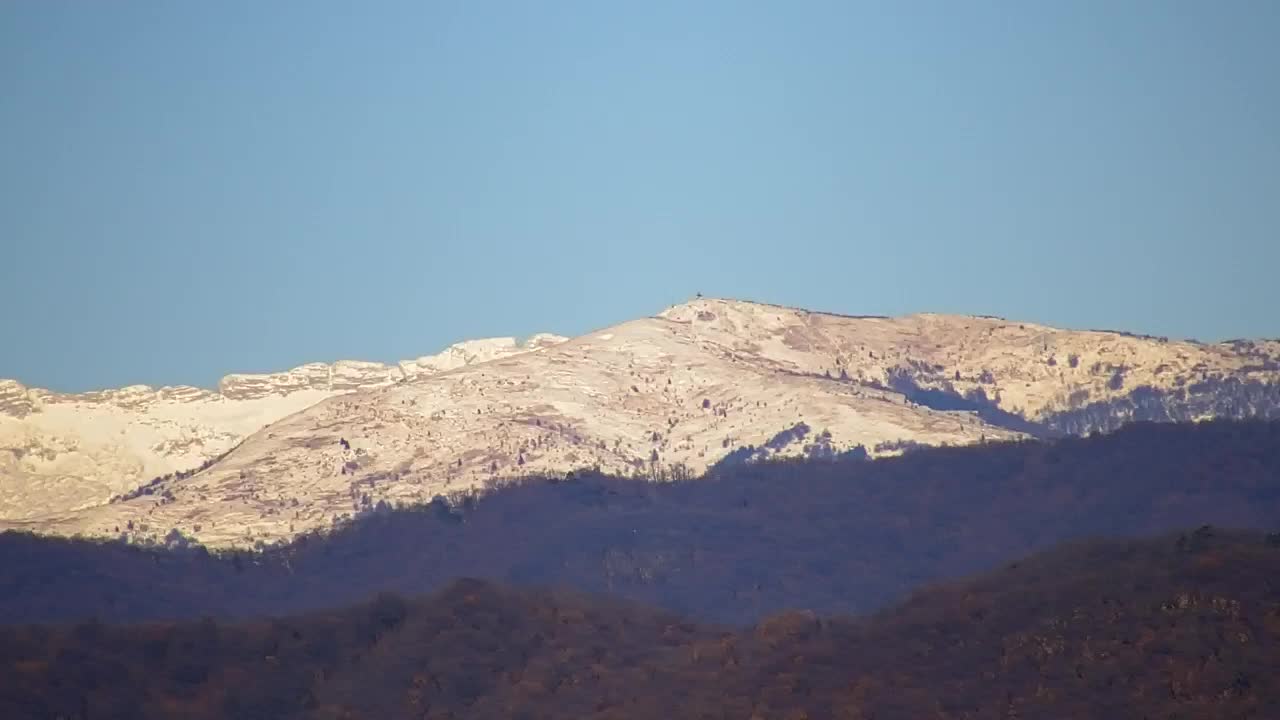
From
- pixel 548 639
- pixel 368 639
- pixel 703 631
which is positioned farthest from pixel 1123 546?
pixel 368 639

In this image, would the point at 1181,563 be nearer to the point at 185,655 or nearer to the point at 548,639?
the point at 548,639

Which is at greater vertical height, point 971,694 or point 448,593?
point 448,593

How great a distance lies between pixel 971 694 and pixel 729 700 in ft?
49.8

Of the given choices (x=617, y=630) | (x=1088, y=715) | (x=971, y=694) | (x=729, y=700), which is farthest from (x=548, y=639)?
(x=1088, y=715)

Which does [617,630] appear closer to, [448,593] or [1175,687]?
[448,593]

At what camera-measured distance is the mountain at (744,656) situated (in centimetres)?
11594

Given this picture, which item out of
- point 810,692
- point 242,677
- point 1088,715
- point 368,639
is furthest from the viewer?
point 368,639

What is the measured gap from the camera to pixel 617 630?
467 ft

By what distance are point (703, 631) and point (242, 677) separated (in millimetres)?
33687

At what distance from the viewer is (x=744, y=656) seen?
131m

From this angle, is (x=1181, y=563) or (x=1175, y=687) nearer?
(x=1175, y=687)

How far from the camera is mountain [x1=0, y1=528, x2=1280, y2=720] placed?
116 m

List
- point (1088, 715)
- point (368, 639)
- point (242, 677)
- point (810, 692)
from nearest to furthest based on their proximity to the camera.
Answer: point (1088, 715)
point (810, 692)
point (242, 677)
point (368, 639)

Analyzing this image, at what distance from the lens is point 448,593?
483 feet
